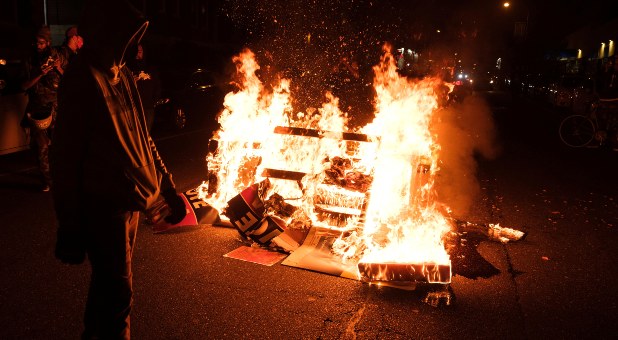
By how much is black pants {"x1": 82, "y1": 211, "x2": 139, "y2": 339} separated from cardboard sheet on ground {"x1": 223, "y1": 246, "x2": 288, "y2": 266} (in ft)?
6.97

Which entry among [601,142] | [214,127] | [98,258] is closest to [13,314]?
[98,258]

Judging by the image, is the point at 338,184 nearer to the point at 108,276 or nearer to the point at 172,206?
the point at 172,206

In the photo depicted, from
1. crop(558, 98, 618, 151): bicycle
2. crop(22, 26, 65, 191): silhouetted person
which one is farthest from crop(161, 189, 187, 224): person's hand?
crop(558, 98, 618, 151): bicycle

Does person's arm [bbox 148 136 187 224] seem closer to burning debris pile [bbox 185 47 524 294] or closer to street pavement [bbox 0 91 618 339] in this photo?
street pavement [bbox 0 91 618 339]

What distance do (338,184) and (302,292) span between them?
75.2 inches

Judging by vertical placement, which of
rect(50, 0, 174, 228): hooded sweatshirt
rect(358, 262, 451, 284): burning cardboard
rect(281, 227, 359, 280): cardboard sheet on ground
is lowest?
rect(281, 227, 359, 280): cardboard sheet on ground

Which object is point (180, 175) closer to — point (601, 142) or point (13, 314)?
point (13, 314)

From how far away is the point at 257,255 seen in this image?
5070mm

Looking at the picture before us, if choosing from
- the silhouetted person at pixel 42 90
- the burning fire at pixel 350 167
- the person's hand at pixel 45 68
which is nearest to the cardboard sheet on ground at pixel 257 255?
A: the burning fire at pixel 350 167

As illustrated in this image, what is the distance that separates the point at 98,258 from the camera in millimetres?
2744

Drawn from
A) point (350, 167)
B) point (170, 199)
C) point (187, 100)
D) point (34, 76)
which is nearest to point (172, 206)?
point (170, 199)

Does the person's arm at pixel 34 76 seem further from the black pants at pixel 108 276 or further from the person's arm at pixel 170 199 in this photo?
the black pants at pixel 108 276

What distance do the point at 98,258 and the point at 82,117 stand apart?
29.6 inches

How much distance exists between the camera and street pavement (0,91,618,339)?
372 cm
